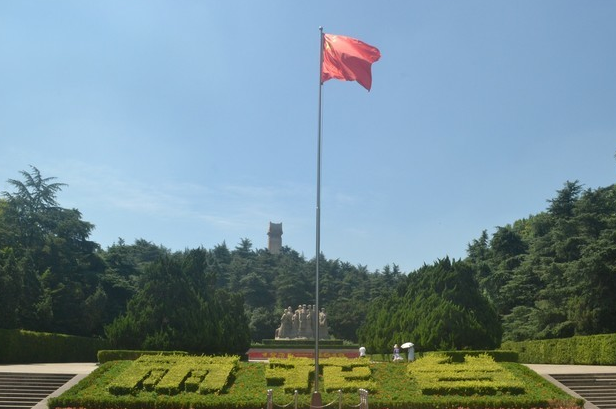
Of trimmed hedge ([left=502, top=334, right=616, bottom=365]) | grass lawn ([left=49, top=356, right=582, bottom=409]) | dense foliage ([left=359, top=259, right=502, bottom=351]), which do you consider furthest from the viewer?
trimmed hedge ([left=502, top=334, right=616, bottom=365])

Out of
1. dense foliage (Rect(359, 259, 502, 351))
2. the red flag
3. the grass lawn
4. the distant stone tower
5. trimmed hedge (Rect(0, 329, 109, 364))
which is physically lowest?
the grass lawn

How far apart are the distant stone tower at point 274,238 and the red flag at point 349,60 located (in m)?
115

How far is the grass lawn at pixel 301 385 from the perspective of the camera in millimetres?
20844

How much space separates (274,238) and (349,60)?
380 ft

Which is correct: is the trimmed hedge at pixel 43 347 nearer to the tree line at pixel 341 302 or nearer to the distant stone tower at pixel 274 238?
the tree line at pixel 341 302

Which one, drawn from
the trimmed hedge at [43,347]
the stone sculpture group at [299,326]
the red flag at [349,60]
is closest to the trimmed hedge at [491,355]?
the red flag at [349,60]

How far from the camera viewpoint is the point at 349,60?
18.9 m

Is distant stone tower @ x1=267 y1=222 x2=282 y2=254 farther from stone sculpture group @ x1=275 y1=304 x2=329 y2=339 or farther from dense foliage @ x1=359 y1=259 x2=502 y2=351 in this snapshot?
dense foliage @ x1=359 y1=259 x2=502 y2=351

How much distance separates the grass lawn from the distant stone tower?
10628 centimetres

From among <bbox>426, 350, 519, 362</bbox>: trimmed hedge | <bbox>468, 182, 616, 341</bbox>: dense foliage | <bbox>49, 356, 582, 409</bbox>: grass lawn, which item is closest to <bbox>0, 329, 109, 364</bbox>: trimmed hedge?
<bbox>49, 356, 582, 409</bbox>: grass lawn

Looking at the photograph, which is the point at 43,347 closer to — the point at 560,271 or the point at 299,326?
the point at 299,326

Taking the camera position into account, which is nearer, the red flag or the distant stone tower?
the red flag

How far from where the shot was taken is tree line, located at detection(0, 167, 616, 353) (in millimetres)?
31891

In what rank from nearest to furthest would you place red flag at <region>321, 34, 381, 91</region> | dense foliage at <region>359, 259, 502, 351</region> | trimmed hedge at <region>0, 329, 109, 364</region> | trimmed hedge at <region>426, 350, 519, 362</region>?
1. red flag at <region>321, 34, 381, 91</region>
2. trimmed hedge at <region>426, 350, 519, 362</region>
3. dense foliage at <region>359, 259, 502, 351</region>
4. trimmed hedge at <region>0, 329, 109, 364</region>
